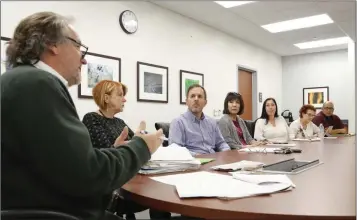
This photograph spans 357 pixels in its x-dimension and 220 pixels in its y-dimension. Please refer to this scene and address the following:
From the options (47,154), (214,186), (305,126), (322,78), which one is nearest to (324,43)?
(322,78)

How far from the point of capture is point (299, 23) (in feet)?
17.0

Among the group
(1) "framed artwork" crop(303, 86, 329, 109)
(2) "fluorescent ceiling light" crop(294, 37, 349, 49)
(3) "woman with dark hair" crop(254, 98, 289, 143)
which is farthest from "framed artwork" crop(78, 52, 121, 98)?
(1) "framed artwork" crop(303, 86, 329, 109)

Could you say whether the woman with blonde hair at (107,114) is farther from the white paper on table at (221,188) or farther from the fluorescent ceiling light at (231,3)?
the fluorescent ceiling light at (231,3)

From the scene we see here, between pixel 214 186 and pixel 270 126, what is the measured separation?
3090 mm

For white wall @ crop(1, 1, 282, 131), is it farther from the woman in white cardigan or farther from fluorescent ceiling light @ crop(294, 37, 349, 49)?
the woman in white cardigan

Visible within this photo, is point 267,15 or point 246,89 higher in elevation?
point 267,15

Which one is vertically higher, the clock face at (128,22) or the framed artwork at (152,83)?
the clock face at (128,22)

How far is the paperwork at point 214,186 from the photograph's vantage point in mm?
952

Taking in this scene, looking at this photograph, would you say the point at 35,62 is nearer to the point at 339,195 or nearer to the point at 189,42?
the point at 339,195

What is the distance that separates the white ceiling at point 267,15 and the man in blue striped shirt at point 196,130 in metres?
2.15

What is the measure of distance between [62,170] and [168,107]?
3.74m

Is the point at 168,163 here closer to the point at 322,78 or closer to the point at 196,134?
the point at 196,134

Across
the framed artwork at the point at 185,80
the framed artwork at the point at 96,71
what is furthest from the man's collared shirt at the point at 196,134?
the framed artwork at the point at 185,80

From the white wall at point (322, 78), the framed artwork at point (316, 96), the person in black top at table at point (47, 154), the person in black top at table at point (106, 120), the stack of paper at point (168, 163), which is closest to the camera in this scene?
the person in black top at table at point (47, 154)
